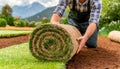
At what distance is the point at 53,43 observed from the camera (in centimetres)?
696

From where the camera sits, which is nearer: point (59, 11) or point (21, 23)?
point (59, 11)

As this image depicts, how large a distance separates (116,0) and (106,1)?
0.77 m

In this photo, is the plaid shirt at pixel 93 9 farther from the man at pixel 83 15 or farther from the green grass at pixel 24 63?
the green grass at pixel 24 63

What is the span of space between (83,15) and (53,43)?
1947 millimetres

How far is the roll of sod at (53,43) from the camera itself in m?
6.81

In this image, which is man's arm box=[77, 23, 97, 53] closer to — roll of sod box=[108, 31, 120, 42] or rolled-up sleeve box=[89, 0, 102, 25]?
rolled-up sleeve box=[89, 0, 102, 25]

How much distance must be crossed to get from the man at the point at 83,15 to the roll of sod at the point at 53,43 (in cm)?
26

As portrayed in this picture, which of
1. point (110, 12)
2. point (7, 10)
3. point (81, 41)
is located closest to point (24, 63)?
point (81, 41)

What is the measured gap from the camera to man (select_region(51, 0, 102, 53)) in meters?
7.26

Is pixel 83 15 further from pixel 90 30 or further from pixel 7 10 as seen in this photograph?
pixel 7 10

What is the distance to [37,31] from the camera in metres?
7.02

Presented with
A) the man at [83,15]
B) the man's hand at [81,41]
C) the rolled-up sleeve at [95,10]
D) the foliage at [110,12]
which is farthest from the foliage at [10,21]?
the man's hand at [81,41]

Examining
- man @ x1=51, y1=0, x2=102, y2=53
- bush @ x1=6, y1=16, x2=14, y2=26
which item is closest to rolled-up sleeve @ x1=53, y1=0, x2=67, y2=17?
man @ x1=51, y1=0, x2=102, y2=53

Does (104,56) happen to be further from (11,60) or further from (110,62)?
(11,60)
